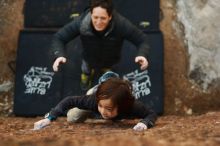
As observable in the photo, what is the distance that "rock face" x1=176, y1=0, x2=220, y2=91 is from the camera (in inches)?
317

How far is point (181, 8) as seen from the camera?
815 centimetres

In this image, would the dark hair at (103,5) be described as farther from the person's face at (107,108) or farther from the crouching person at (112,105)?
the person's face at (107,108)

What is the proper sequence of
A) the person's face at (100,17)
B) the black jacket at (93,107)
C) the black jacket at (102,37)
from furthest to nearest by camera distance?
the black jacket at (102,37) → the person's face at (100,17) → the black jacket at (93,107)

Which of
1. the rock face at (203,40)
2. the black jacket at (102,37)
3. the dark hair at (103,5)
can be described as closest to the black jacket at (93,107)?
the black jacket at (102,37)

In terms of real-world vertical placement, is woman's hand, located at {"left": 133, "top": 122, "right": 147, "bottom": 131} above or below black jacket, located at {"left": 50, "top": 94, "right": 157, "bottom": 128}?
below

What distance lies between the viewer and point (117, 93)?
15.4ft

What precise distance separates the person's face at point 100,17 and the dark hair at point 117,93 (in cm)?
82

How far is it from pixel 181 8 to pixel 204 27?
1.46 feet

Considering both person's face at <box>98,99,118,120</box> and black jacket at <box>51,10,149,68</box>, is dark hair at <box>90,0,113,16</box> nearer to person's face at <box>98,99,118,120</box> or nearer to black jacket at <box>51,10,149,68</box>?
black jacket at <box>51,10,149,68</box>

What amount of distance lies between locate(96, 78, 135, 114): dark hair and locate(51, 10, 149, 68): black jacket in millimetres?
741

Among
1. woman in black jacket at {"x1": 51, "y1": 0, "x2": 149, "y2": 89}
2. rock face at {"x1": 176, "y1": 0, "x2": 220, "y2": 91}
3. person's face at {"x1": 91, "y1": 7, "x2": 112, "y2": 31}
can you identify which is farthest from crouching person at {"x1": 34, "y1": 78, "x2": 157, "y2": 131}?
rock face at {"x1": 176, "y1": 0, "x2": 220, "y2": 91}

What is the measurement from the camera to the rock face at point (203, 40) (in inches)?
317

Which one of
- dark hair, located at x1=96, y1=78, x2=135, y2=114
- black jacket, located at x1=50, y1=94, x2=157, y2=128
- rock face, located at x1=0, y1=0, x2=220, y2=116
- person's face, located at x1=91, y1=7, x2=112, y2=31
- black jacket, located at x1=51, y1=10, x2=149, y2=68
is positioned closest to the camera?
dark hair, located at x1=96, y1=78, x2=135, y2=114

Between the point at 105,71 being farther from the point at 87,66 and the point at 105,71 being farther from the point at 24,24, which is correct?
the point at 24,24
